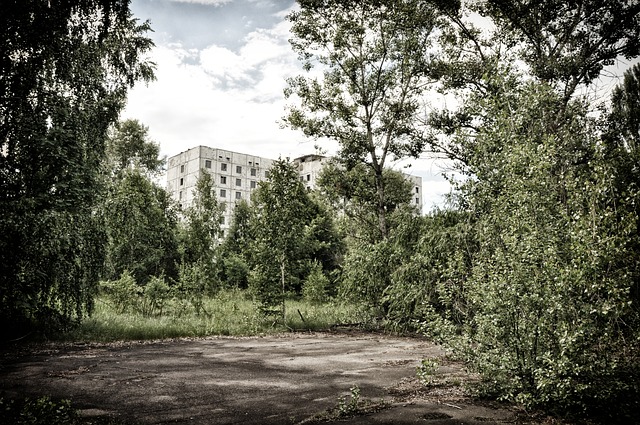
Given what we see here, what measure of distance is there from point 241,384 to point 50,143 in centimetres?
726

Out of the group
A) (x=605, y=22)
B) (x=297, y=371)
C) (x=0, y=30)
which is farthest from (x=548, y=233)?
(x=605, y=22)

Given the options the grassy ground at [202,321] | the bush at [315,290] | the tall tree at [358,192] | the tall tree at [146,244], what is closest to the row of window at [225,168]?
the tall tree at [146,244]

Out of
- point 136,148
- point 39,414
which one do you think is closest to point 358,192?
point 39,414

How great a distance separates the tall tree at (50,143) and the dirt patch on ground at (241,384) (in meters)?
1.58

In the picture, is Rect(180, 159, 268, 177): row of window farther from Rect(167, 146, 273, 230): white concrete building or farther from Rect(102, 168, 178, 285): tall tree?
Rect(102, 168, 178, 285): tall tree

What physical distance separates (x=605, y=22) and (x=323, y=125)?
1087 centimetres

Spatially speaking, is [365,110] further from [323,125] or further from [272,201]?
[272,201]

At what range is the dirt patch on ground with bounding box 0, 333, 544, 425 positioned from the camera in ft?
17.3

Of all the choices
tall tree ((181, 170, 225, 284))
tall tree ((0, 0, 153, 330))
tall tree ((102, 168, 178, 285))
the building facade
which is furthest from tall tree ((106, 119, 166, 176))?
tall tree ((0, 0, 153, 330))

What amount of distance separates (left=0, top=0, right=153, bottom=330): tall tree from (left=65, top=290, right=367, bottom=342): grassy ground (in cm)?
170

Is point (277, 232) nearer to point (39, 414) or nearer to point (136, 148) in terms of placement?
point (39, 414)

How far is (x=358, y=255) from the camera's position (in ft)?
55.7

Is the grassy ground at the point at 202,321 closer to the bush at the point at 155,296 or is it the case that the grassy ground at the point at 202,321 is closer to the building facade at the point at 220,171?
the bush at the point at 155,296

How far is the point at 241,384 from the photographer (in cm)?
711
